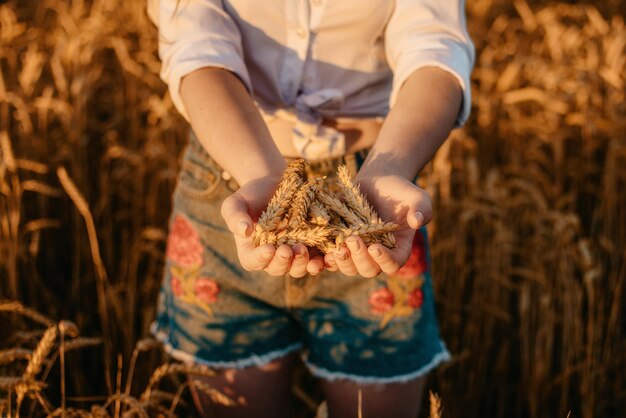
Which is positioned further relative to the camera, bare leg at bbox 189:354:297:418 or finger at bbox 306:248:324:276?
bare leg at bbox 189:354:297:418

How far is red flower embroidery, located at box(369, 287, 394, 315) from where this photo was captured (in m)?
1.18

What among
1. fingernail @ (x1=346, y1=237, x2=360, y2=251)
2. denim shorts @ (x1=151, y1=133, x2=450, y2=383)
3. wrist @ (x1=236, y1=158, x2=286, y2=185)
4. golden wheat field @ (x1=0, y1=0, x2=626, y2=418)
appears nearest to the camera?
fingernail @ (x1=346, y1=237, x2=360, y2=251)

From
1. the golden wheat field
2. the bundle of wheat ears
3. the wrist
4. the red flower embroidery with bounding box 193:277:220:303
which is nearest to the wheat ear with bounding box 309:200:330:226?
the bundle of wheat ears

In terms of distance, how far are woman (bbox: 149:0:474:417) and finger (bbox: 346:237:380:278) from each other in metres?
0.09

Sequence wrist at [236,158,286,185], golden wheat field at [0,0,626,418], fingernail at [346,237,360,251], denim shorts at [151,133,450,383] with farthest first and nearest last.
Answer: golden wheat field at [0,0,626,418]
denim shorts at [151,133,450,383]
wrist at [236,158,286,185]
fingernail at [346,237,360,251]

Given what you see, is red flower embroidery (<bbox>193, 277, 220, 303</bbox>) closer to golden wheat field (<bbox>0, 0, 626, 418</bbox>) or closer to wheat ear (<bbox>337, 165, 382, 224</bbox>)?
golden wheat field (<bbox>0, 0, 626, 418</bbox>)

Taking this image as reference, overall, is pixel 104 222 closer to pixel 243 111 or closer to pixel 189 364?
pixel 189 364

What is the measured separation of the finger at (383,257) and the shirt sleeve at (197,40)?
40 cm

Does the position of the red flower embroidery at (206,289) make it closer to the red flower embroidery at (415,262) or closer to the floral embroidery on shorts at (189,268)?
the floral embroidery on shorts at (189,268)

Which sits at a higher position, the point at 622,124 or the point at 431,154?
the point at 431,154

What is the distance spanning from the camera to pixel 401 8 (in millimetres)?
1118

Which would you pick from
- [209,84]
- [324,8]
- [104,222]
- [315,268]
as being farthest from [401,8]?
[104,222]

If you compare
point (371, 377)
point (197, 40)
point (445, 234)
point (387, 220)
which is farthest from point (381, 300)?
point (445, 234)

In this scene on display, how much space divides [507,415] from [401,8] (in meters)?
1.41
